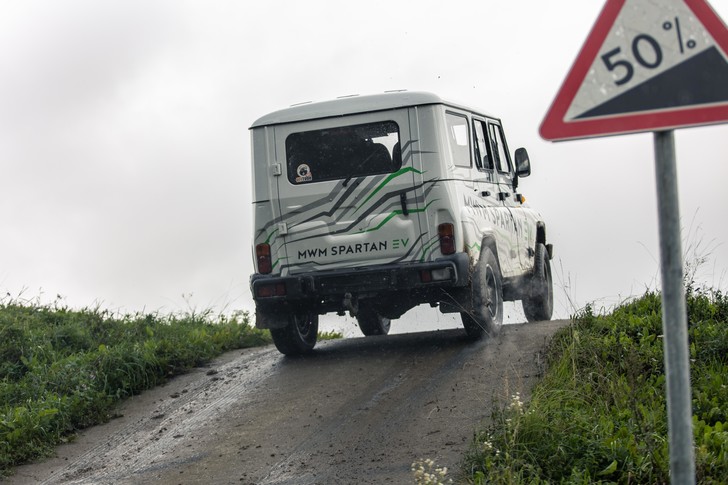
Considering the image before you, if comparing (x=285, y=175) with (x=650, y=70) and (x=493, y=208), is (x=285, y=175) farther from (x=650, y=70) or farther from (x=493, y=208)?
(x=650, y=70)

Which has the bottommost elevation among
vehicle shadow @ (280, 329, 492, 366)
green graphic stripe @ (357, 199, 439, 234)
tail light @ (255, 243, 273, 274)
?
vehicle shadow @ (280, 329, 492, 366)

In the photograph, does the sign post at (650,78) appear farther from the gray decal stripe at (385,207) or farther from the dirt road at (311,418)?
the gray decal stripe at (385,207)

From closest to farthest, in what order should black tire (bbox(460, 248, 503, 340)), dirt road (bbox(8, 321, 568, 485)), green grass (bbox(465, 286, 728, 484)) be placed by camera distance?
green grass (bbox(465, 286, 728, 484))
dirt road (bbox(8, 321, 568, 485))
black tire (bbox(460, 248, 503, 340))

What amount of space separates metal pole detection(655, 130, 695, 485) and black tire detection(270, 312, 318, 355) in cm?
717

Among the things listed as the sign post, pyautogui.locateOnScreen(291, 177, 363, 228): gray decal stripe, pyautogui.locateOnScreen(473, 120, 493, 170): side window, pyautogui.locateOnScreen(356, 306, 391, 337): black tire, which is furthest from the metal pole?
pyautogui.locateOnScreen(356, 306, 391, 337): black tire

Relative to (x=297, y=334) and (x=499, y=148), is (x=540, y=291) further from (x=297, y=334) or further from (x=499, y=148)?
(x=297, y=334)

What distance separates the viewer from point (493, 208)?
36.5 feet

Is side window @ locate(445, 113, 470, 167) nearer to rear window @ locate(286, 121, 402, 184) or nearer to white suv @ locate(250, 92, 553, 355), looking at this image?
white suv @ locate(250, 92, 553, 355)

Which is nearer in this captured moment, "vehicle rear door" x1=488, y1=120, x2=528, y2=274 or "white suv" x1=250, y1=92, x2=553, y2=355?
"white suv" x1=250, y1=92, x2=553, y2=355

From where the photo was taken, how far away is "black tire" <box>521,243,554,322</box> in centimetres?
1323

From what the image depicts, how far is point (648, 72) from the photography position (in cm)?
349

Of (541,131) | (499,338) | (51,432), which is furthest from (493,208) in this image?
(541,131)

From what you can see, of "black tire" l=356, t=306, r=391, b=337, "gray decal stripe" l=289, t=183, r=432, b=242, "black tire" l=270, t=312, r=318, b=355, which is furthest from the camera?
"black tire" l=356, t=306, r=391, b=337

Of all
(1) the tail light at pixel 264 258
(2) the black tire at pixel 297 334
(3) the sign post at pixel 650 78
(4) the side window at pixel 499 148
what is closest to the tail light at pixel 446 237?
(2) the black tire at pixel 297 334
